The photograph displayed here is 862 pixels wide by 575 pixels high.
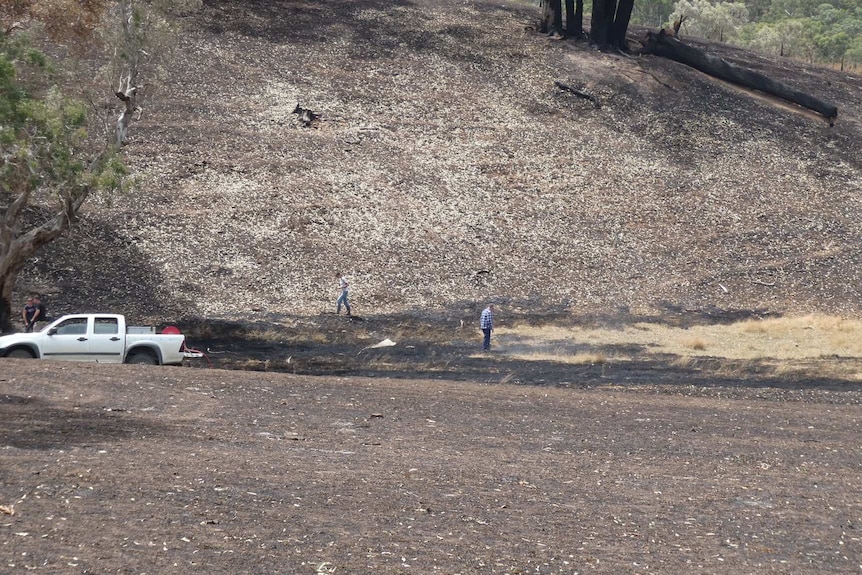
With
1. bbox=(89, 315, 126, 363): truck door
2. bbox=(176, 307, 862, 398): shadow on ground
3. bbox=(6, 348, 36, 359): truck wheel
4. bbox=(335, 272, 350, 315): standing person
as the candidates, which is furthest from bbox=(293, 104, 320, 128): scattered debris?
bbox=(6, 348, 36, 359): truck wheel

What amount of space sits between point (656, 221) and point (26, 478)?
31.2 meters

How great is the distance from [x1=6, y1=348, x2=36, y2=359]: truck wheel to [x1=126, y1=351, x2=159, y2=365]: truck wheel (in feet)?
6.67

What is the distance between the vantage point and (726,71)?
49562 mm

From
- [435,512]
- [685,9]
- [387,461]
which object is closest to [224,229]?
[387,461]

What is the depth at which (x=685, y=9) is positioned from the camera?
277 feet

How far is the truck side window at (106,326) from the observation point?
883 inches

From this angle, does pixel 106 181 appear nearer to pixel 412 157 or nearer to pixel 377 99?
pixel 412 157

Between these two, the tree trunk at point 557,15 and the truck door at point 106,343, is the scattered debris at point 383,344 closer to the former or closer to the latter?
the truck door at point 106,343

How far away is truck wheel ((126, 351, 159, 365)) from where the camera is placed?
74.5 feet

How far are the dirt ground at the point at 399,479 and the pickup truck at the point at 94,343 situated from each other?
6.39 ft

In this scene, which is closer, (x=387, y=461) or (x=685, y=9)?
(x=387, y=461)

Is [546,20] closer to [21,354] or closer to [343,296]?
[343,296]

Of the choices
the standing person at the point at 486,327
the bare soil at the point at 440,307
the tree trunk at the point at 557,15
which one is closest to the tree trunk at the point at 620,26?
the bare soil at the point at 440,307

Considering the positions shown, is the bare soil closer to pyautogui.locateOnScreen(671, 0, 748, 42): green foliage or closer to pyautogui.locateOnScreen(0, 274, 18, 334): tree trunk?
pyautogui.locateOnScreen(0, 274, 18, 334): tree trunk
